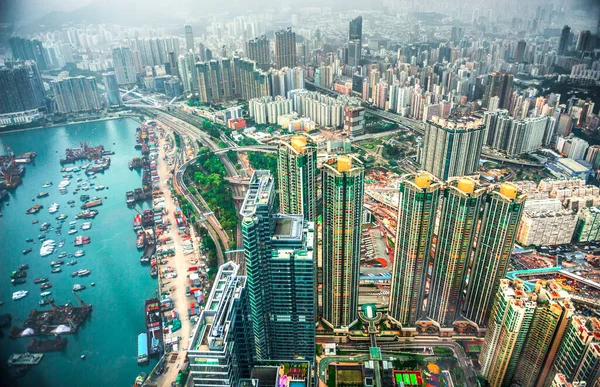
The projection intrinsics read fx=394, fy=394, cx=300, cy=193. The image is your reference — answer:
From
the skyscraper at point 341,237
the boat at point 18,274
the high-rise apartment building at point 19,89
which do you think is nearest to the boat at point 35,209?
the boat at point 18,274

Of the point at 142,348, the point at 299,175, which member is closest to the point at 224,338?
the point at 299,175

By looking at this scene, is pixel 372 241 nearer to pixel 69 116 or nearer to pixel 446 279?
pixel 446 279

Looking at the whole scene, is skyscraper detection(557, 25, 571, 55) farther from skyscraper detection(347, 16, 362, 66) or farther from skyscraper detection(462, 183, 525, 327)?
skyscraper detection(462, 183, 525, 327)

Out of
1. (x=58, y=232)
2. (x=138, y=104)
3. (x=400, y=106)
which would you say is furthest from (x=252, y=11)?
(x=58, y=232)

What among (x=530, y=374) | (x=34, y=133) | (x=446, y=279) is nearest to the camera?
(x=530, y=374)

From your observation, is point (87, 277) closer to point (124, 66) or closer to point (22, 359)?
point (22, 359)
